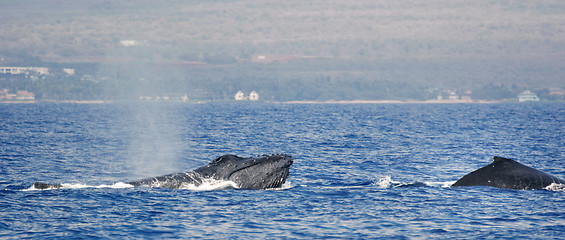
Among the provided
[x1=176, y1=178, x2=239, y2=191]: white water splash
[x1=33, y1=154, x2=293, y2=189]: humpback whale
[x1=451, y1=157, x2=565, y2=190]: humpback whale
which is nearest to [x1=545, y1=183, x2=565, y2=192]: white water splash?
[x1=451, y1=157, x2=565, y2=190]: humpback whale

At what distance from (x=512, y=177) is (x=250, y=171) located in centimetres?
1064

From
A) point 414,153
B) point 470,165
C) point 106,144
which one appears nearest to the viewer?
point 470,165

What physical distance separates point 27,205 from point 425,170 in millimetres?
23579

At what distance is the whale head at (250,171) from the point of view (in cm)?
2523

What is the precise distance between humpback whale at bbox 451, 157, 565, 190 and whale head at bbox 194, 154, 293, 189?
8.47m

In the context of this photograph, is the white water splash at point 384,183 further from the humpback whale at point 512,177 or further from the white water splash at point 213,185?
the white water splash at point 213,185

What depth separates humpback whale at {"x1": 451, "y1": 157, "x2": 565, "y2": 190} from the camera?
26047mm

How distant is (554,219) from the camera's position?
21.7 m

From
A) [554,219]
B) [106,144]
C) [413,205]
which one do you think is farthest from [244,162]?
[106,144]

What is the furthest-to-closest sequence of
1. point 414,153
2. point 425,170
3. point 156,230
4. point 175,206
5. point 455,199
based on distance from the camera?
point 414,153
point 425,170
point 455,199
point 175,206
point 156,230

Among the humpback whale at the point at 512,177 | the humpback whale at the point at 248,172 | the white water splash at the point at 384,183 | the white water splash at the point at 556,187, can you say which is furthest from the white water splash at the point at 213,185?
the white water splash at the point at 556,187

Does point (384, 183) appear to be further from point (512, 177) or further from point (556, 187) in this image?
point (556, 187)

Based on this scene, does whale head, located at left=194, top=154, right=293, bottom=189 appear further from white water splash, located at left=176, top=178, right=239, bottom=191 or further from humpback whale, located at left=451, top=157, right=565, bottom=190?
humpback whale, located at left=451, top=157, right=565, bottom=190

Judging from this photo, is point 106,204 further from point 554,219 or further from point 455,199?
point 554,219
